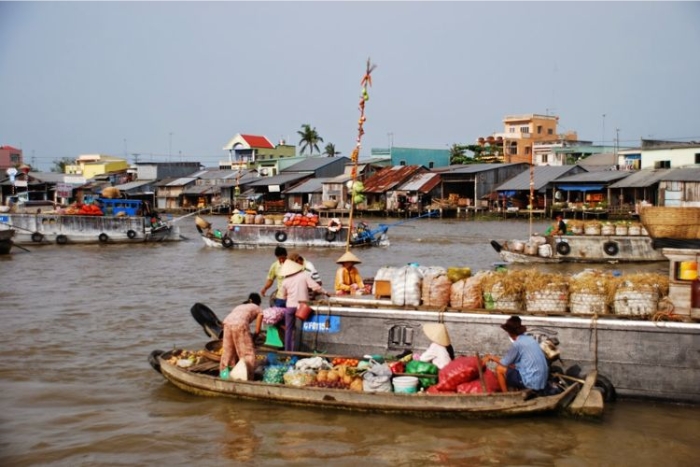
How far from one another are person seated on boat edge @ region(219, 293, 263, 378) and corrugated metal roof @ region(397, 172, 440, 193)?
4089cm

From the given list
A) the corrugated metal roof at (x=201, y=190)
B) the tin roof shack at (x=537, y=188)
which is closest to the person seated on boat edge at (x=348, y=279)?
the tin roof shack at (x=537, y=188)

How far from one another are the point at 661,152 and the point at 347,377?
133 feet

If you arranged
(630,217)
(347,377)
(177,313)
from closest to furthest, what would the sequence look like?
(347,377), (177,313), (630,217)

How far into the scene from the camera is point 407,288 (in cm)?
945

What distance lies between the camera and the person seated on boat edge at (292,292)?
381 inches

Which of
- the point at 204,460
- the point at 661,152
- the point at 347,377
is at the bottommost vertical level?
the point at 204,460

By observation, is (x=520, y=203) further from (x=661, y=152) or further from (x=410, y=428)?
(x=410, y=428)

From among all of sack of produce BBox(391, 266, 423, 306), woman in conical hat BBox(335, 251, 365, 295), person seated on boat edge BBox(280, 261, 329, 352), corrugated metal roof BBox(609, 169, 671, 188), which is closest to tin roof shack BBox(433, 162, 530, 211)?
corrugated metal roof BBox(609, 169, 671, 188)

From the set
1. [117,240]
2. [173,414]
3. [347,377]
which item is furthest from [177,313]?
[117,240]

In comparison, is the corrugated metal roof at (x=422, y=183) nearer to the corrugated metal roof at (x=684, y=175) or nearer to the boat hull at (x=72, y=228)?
the corrugated metal roof at (x=684, y=175)

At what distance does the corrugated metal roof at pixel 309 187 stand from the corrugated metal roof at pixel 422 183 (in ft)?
21.2

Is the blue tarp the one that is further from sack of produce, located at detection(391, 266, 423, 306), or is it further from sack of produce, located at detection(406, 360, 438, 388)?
sack of produce, located at detection(406, 360, 438, 388)

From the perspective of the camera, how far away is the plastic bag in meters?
8.25

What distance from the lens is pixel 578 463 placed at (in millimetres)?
7156
